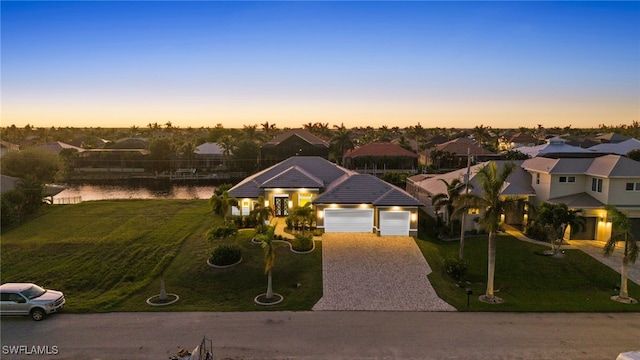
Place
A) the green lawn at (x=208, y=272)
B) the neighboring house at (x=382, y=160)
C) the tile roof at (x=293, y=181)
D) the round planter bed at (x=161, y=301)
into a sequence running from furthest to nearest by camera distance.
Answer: the neighboring house at (x=382, y=160) < the tile roof at (x=293, y=181) < the green lawn at (x=208, y=272) < the round planter bed at (x=161, y=301)

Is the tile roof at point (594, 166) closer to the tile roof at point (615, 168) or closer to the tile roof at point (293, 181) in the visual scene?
the tile roof at point (615, 168)

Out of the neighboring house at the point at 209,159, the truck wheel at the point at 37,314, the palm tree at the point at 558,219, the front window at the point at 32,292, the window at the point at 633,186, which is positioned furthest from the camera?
the neighboring house at the point at 209,159

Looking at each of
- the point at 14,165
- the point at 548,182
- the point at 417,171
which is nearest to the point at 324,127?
the point at 417,171

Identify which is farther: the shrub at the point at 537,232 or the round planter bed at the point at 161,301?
the shrub at the point at 537,232

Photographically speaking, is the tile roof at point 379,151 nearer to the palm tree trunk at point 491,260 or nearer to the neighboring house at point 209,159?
the neighboring house at point 209,159

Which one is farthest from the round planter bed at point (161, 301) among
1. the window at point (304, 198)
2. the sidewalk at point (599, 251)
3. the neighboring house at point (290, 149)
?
the neighboring house at point (290, 149)

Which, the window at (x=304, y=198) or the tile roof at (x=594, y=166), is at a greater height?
the tile roof at (x=594, y=166)

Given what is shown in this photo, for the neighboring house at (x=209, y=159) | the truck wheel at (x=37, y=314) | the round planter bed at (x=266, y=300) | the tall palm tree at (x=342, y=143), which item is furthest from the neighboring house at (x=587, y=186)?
the neighboring house at (x=209, y=159)

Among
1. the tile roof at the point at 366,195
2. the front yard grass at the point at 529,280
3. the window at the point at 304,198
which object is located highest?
the tile roof at the point at 366,195
